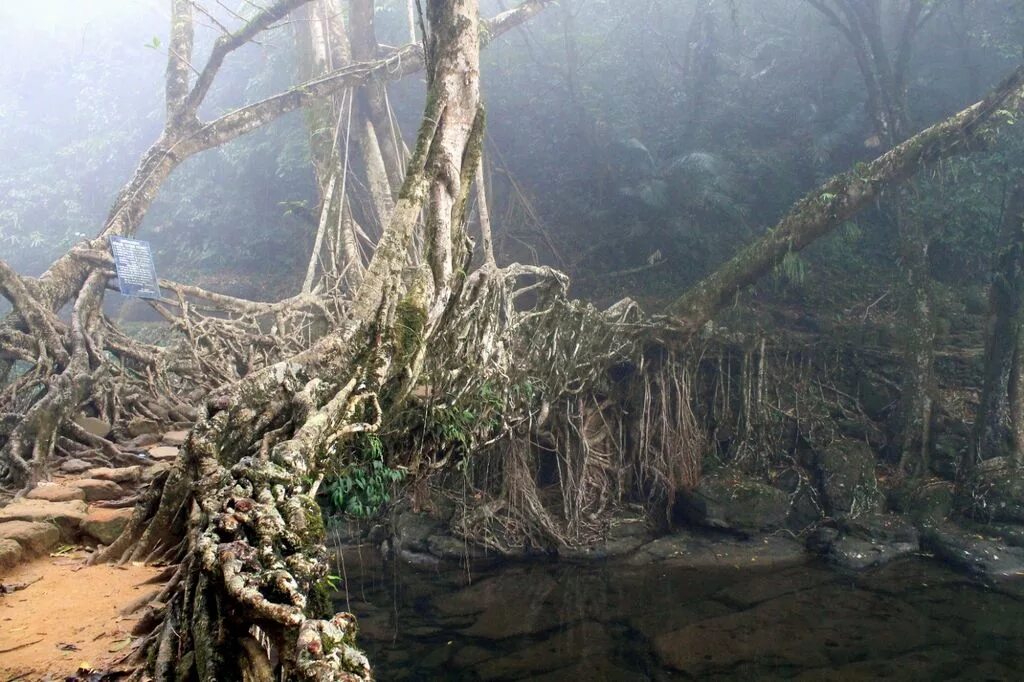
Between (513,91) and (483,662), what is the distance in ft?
36.0

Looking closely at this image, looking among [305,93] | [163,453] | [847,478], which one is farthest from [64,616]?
[305,93]

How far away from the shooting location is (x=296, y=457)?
318 centimetres

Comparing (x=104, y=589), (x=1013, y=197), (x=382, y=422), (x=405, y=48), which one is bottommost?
(x=104, y=589)

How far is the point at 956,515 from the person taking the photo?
7.67 m

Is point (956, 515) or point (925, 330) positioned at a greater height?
point (925, 330)

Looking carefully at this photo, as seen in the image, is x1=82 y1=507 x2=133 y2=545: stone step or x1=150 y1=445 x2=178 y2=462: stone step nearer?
x1=82 y1=507 x2=133 y2=545: stone step

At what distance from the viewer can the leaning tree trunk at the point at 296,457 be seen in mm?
1982

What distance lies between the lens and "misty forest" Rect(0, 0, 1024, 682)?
350 cm

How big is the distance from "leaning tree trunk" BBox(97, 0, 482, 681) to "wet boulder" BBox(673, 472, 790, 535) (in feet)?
14.9

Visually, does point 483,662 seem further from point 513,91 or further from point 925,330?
point 513,91

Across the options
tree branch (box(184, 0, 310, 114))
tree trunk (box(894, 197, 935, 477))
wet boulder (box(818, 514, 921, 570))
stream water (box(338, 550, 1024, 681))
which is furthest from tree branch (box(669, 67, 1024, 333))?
tree branch (box(184, 0, 310, 114))

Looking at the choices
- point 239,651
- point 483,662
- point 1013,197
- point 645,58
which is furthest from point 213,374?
point 645,58

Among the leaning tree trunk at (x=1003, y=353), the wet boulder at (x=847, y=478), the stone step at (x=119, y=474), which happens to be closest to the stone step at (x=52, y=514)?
the stone step at (x=119, y=474)

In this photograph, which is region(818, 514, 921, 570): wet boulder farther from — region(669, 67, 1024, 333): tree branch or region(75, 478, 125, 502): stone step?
region(75, 478, 125, 502): stone step
